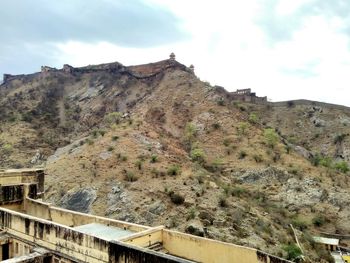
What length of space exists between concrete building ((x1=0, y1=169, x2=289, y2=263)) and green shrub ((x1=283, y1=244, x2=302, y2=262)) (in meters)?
11.2

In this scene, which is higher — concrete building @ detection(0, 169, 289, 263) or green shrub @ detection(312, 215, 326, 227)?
concrete building @ detection(0, 169, 289, 263)

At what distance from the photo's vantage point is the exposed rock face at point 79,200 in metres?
23.2

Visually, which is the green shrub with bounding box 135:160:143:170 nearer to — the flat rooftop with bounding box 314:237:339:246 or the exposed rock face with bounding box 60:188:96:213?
the exposed rock face with bounding box 60:188:96:213

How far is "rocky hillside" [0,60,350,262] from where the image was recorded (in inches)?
889

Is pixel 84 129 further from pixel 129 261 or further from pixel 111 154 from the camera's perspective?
pixel 129 261

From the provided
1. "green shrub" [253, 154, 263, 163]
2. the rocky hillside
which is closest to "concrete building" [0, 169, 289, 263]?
the rocky hillside

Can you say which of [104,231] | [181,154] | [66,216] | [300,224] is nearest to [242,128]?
[181,154]

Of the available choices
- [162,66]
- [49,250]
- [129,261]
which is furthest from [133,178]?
[162,66]

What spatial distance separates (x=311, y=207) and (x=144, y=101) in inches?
921

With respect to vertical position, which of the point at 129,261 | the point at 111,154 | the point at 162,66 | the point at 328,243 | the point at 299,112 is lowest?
the point at 328,243

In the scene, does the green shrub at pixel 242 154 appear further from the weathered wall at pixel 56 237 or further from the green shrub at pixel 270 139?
the weathered wall at pixel 56 237

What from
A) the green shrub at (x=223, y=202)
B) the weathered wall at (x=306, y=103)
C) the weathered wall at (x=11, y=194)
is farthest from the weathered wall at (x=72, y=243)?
the weathered wall at (x=306, y=103)

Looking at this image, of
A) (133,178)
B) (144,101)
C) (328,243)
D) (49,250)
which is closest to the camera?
(49,250)

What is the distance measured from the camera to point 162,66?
49.3m
